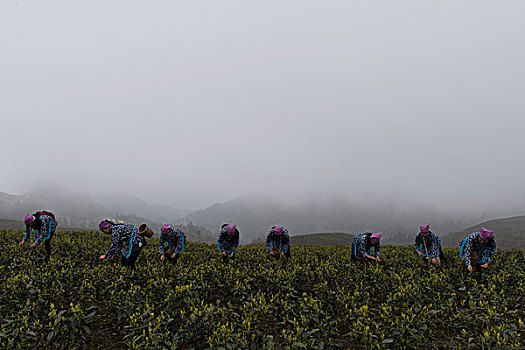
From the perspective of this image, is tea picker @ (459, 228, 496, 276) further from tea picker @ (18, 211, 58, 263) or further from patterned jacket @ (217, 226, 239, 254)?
tea picker @ (18, 211, 58, 263)

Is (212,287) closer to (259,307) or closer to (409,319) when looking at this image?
(259,307)

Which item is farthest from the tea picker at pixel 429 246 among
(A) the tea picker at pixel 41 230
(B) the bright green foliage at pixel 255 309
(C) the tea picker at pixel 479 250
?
(A) the tea picker at pixel 41 230

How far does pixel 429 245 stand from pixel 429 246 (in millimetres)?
49

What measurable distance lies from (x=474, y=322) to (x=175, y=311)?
21.8 feet

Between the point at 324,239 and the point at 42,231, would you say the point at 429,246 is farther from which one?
the point at 324,239

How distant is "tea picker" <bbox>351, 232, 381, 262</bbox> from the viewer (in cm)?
1034

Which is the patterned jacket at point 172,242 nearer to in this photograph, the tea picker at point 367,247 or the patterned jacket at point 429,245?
the tea picker at point 367,247

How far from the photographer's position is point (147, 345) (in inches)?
187

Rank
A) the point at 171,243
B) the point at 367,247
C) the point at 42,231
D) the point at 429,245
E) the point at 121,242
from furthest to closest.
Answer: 1. the point at 429,245
2. the point at 367,247
3. the point at 42,231
4. the point at 171,243
5. the point at 121,242

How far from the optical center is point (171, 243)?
34.1 feet

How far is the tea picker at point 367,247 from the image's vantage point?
10.3 meters

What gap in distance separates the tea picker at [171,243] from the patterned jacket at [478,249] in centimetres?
1033

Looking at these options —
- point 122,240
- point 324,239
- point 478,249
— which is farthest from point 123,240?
point 324,239

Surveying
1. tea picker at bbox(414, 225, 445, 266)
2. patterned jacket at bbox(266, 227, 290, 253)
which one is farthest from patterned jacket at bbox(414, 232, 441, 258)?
patterned jacket at bbox(266, 227, 290, 253)
